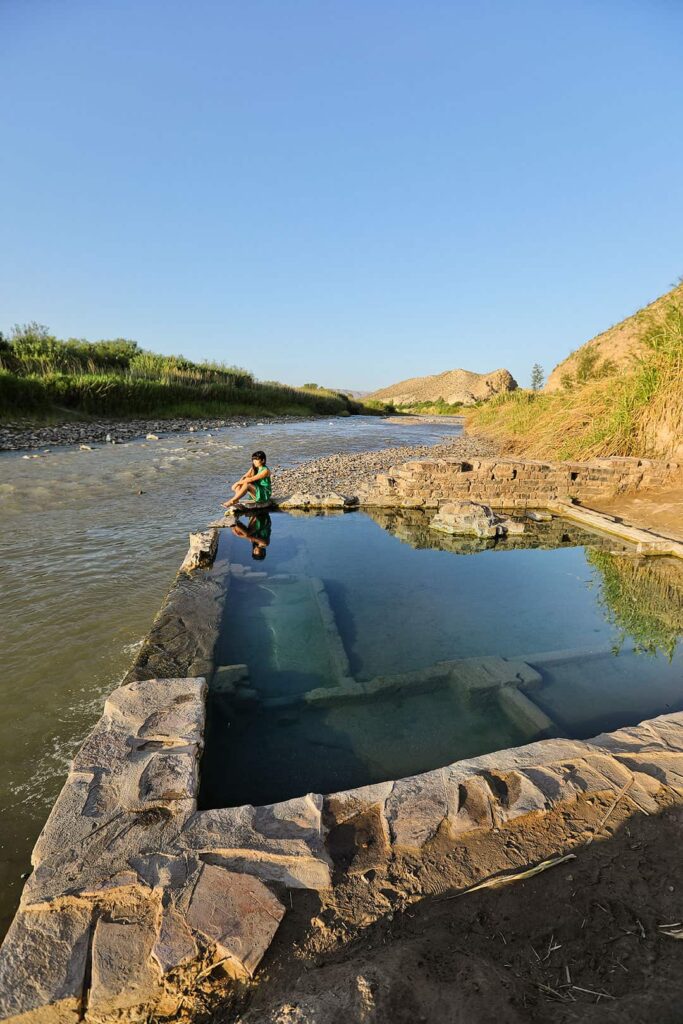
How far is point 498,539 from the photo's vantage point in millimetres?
6258

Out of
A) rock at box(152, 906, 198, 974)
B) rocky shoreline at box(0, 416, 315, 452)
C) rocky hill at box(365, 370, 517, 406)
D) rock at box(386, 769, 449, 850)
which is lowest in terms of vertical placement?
rock at box(152, 906, 198, 974)

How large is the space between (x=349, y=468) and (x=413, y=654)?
322 inches

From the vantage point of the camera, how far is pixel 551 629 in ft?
12.6

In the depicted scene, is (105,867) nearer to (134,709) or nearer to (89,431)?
(134,709)

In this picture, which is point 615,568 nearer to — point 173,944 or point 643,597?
point 643,597

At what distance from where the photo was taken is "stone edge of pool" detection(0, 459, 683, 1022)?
1341 millimetres

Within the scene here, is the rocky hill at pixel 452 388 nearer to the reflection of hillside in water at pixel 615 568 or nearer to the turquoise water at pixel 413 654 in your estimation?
the reflection of hillside in water at pixel 615 568

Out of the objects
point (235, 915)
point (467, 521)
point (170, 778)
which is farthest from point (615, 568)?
point (235, 915)

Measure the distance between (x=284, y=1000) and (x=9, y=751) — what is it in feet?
6.43

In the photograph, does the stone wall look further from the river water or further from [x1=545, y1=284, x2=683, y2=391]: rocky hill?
[x1=545, y1=284, x2=683, y2=391]: rocky hill

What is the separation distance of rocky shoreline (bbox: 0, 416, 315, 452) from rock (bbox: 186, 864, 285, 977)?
45.3 ft

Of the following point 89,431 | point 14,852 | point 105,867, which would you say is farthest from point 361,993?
point 89,431

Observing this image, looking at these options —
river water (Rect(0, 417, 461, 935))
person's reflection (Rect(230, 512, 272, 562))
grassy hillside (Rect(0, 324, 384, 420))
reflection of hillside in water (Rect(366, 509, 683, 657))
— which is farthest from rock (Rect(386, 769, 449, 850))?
grassy hillside (Rect(0, 324, 384, 420))

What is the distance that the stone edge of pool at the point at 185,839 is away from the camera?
134 cm
